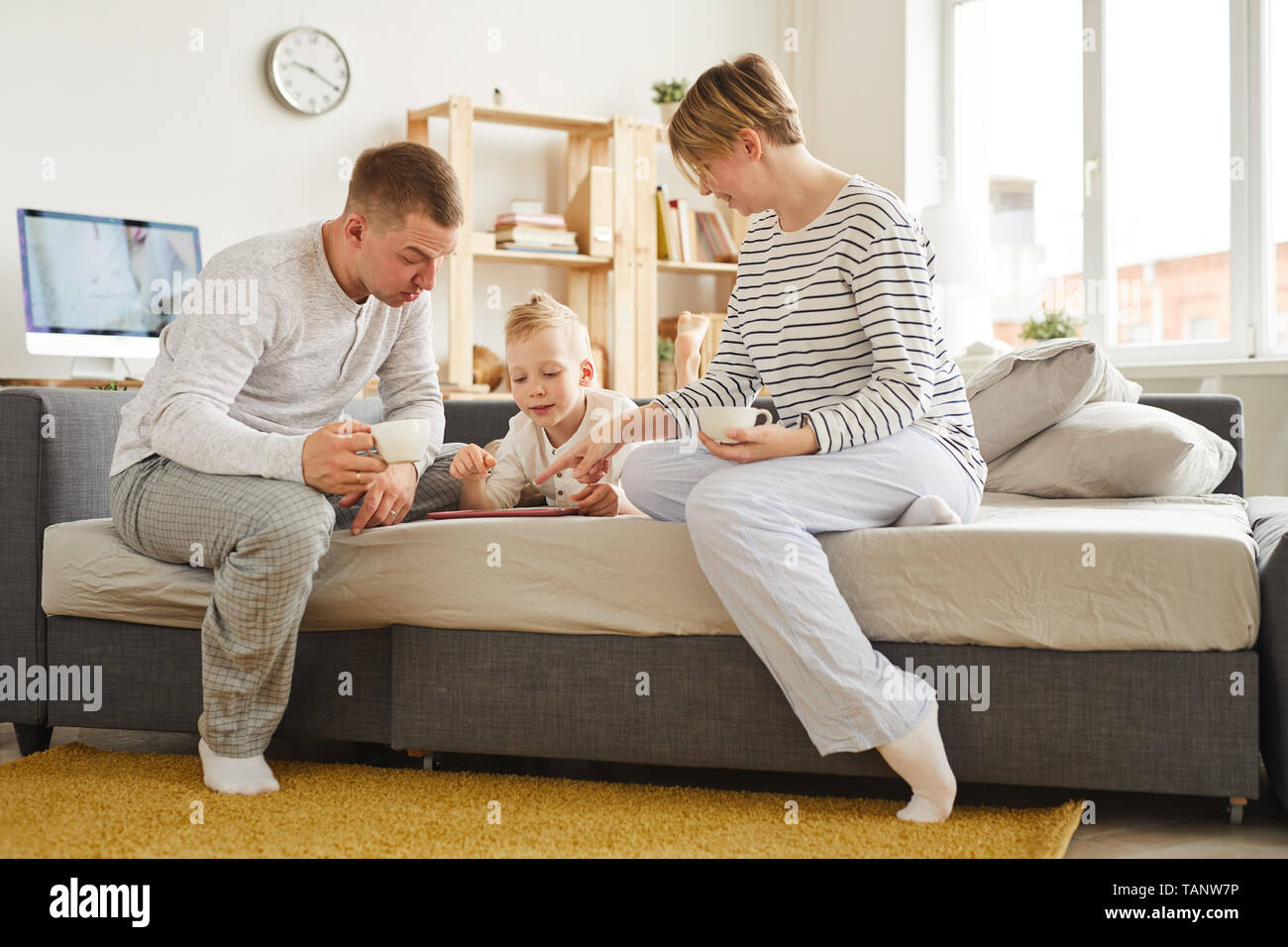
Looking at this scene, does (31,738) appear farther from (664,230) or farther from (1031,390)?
(664,230)

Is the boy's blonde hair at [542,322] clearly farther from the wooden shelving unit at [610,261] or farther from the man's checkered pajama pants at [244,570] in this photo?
the wooden shelving unit at [610,261]

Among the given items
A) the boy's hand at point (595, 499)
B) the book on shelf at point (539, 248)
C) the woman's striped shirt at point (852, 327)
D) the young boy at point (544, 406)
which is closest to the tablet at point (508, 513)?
the boy's hand at point (595, 499)

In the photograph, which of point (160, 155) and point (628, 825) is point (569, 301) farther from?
point (628, 825)

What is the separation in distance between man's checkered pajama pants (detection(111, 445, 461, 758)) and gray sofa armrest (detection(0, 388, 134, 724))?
10.7 inches

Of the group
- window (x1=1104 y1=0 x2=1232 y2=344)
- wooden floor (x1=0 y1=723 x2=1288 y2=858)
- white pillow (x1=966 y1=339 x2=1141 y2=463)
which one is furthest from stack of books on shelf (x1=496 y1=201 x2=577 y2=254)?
wooden floor (x1=0 y1=723 x2=1288 y2=858)

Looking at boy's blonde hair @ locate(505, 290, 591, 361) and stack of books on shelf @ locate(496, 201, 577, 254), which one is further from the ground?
stack of books on shelf @ locate(496, 201, 577, 254)

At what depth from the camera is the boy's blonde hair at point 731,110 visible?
167cm

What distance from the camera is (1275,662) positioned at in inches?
58.1

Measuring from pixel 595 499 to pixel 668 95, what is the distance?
2.96 meters

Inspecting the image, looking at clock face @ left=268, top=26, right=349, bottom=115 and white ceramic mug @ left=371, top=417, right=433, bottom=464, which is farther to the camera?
clock face @ left=268, top=26, right=349, bottom=115

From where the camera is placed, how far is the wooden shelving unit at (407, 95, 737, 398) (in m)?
4.13

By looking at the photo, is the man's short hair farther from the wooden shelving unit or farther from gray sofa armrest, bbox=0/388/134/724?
the wooden shelving unit

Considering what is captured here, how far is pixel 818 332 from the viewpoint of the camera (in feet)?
5.63

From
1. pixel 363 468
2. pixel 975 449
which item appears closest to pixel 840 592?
pixel 975 449
